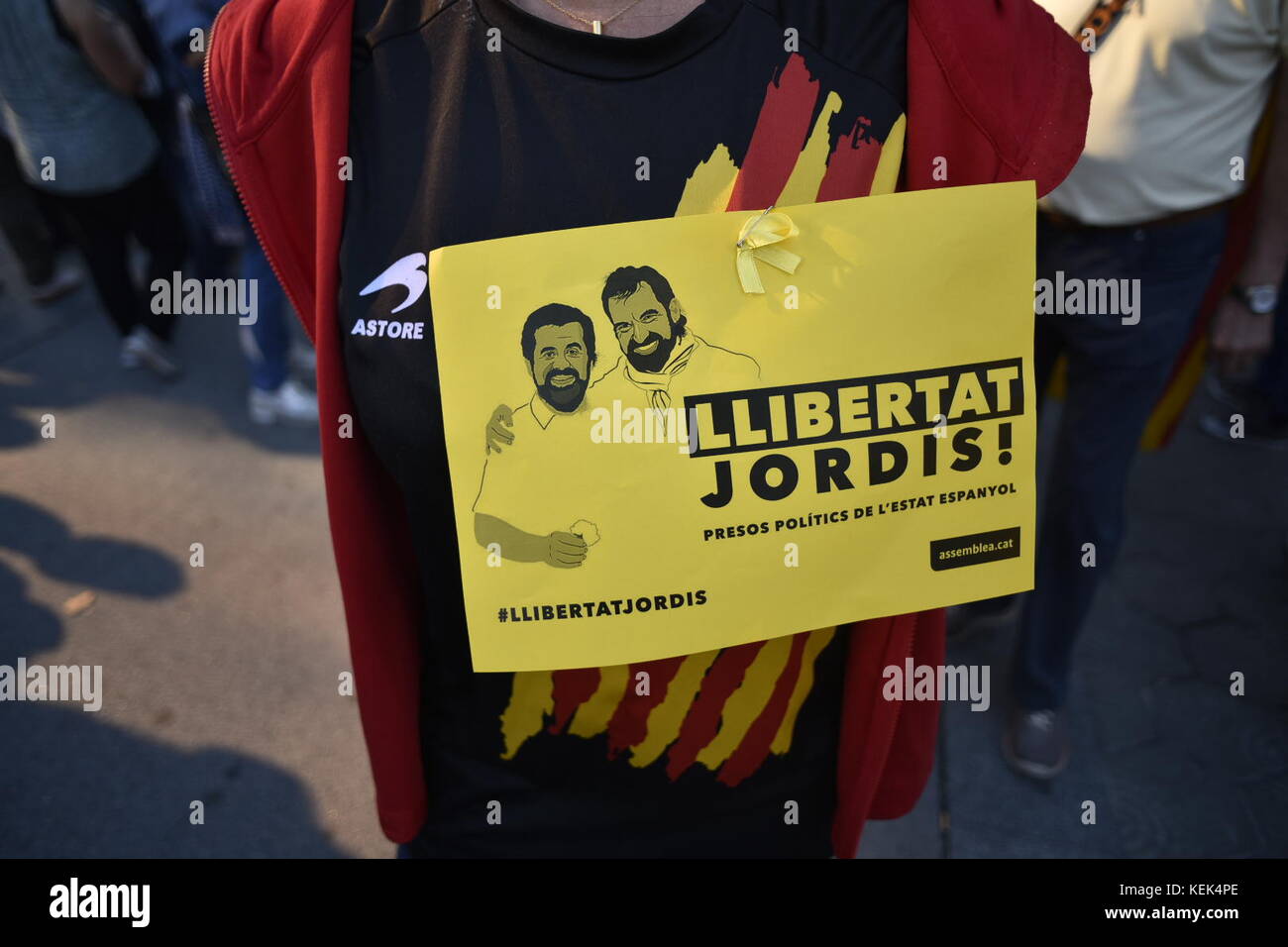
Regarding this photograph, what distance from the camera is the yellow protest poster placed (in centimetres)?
90

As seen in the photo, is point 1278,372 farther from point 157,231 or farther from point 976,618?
point 157,231

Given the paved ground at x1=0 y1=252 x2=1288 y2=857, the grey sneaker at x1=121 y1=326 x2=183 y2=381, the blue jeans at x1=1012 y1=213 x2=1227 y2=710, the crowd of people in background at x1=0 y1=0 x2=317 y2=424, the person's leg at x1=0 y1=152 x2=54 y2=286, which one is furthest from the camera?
the person's leg at x1=0 y1=152 x2=54 y2=286

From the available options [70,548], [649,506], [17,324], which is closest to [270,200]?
[649,506]

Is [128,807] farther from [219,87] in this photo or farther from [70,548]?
[219,87]

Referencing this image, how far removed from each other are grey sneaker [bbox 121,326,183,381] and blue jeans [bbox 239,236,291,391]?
0.55 m

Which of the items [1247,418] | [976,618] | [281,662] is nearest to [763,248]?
[976,618]

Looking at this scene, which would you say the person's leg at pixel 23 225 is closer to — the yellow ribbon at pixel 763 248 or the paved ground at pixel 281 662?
the paved ground at pixel 281 662

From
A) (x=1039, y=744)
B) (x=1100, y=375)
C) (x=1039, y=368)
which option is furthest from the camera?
(x=1039, y=744)

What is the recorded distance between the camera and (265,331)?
353 centimetres

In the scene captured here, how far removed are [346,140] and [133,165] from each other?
10.4ft

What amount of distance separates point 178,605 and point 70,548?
1.78 feet

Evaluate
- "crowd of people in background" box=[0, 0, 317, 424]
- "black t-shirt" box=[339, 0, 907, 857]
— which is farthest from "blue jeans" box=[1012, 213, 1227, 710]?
"crowd of people in background" box=[0, 0, 317, 424]

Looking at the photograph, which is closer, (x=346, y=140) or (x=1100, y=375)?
(x=346, y=140)

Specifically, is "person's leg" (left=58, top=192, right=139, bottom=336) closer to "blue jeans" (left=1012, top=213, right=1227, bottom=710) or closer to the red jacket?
the red jacket
